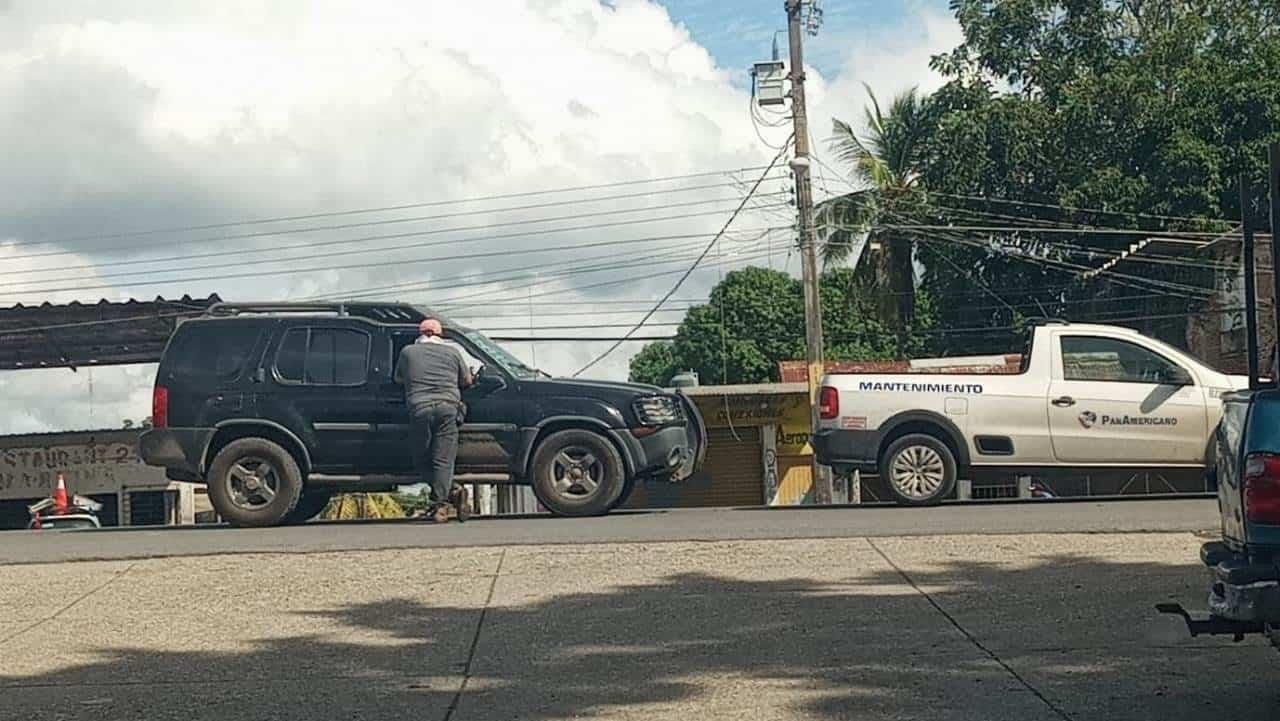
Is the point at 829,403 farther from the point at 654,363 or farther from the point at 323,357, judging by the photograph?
the point at 654,363

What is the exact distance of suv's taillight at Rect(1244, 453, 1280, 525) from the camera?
17.0 feet

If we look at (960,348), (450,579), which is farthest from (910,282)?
(450,579)

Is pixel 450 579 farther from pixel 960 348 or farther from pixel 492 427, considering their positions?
pixel 960 348

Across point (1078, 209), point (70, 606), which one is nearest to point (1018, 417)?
point (70, 606)

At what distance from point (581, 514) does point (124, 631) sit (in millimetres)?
5524

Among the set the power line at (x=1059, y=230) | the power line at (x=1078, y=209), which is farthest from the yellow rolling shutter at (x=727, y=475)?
the power line at (x=1078, y=209)

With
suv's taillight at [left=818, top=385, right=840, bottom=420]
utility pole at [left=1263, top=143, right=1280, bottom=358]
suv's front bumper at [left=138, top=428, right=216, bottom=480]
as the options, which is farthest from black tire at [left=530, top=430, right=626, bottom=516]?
utility pole at [left=1263, top=143, right=1280, bottom=358]

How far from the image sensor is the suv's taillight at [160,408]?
45.3ft

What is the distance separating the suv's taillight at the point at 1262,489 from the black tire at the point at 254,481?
9852mm

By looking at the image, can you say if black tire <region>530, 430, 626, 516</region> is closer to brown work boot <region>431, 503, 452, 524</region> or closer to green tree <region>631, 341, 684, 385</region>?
brown work boot <region>431, 503, 452, 524</region>

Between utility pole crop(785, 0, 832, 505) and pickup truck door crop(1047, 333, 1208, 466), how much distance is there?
41.6 ft

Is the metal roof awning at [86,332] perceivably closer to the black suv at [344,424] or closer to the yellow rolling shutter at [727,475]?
the yellow rolling shutter at [727,475]

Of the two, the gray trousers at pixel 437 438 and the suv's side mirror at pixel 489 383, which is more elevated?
the suv's side mirror at pixel 489 383

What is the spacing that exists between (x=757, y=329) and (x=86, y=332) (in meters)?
35.5
